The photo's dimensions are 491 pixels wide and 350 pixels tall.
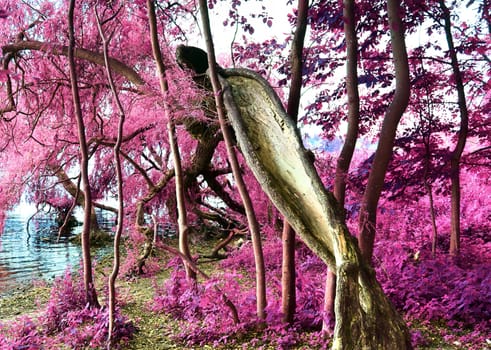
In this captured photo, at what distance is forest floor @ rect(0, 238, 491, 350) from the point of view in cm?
342

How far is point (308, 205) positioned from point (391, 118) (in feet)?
3.27

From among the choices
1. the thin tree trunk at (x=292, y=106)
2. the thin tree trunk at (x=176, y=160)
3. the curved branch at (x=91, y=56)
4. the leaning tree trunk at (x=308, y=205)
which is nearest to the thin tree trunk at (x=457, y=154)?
the thin tree trunk at (x=292, y=106)

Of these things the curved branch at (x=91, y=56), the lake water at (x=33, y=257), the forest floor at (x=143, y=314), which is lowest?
the forest floor at (x=143, y=314)

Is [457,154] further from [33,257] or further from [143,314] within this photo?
[33,257]

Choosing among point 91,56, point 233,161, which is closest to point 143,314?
point 233,161

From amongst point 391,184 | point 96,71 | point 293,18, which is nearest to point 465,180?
point 391,184

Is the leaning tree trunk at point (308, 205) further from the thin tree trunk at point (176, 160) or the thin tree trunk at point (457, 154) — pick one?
the thin tree trunk at point (457, 154)

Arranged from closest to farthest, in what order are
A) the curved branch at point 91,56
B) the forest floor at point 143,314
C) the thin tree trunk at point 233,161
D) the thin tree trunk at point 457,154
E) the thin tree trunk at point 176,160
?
the thin tree trunk at point 233,161 < the forest floor at point 143,314 < the thin tree trunk at point 176,160 < the thin tree trunk at point 457,154 < the curved branch at point 91,56

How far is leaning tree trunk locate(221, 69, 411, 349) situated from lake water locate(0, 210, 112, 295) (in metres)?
6.12

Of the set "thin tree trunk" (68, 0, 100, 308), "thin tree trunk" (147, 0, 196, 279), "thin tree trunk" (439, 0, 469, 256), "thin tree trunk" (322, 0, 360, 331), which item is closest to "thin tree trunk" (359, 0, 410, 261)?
"thin tree trunk" (322, 0, 360, 331)

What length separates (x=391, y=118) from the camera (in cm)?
316

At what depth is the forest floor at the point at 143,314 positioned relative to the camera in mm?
3424

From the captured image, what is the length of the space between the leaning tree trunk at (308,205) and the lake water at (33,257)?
20.1ft

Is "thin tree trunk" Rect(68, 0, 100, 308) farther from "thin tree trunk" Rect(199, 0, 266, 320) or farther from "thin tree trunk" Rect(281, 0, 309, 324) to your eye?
"thin tree trunk" Rect(281, 0, 309, 324)
